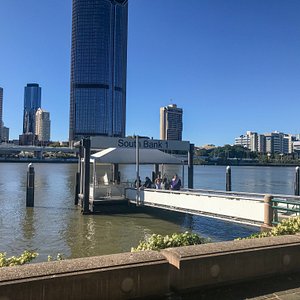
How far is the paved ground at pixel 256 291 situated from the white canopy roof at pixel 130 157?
1810 centimetres

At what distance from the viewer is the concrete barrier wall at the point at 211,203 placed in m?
13.9

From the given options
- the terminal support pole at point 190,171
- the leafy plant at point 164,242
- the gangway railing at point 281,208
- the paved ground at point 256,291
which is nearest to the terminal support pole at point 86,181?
the terminal support pole at point 190,171

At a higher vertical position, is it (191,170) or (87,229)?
(191,170)

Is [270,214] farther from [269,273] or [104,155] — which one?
[104,155]

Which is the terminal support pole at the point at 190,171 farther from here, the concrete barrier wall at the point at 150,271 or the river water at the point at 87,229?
the concrete barrier wall at the point at 150,271

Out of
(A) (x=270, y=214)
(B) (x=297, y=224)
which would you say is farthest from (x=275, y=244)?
(A) (x=270, y=214)

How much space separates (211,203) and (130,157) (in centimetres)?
845

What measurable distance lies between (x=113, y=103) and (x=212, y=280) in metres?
197

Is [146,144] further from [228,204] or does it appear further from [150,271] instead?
[150,271]

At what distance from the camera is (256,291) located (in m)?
4.98

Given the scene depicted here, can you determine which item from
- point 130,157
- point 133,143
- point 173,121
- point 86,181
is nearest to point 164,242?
point 86,181

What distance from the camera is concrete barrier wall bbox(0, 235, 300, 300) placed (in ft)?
13.2

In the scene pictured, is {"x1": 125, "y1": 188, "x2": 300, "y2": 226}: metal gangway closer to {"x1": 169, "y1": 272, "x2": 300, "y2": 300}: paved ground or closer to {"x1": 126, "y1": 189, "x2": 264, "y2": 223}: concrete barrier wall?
{"x1": 126, "y1": 189, "x2": 264, "y2": 223}: concrete barrier wall

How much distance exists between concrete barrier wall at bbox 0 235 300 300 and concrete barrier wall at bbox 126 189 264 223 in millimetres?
8180
